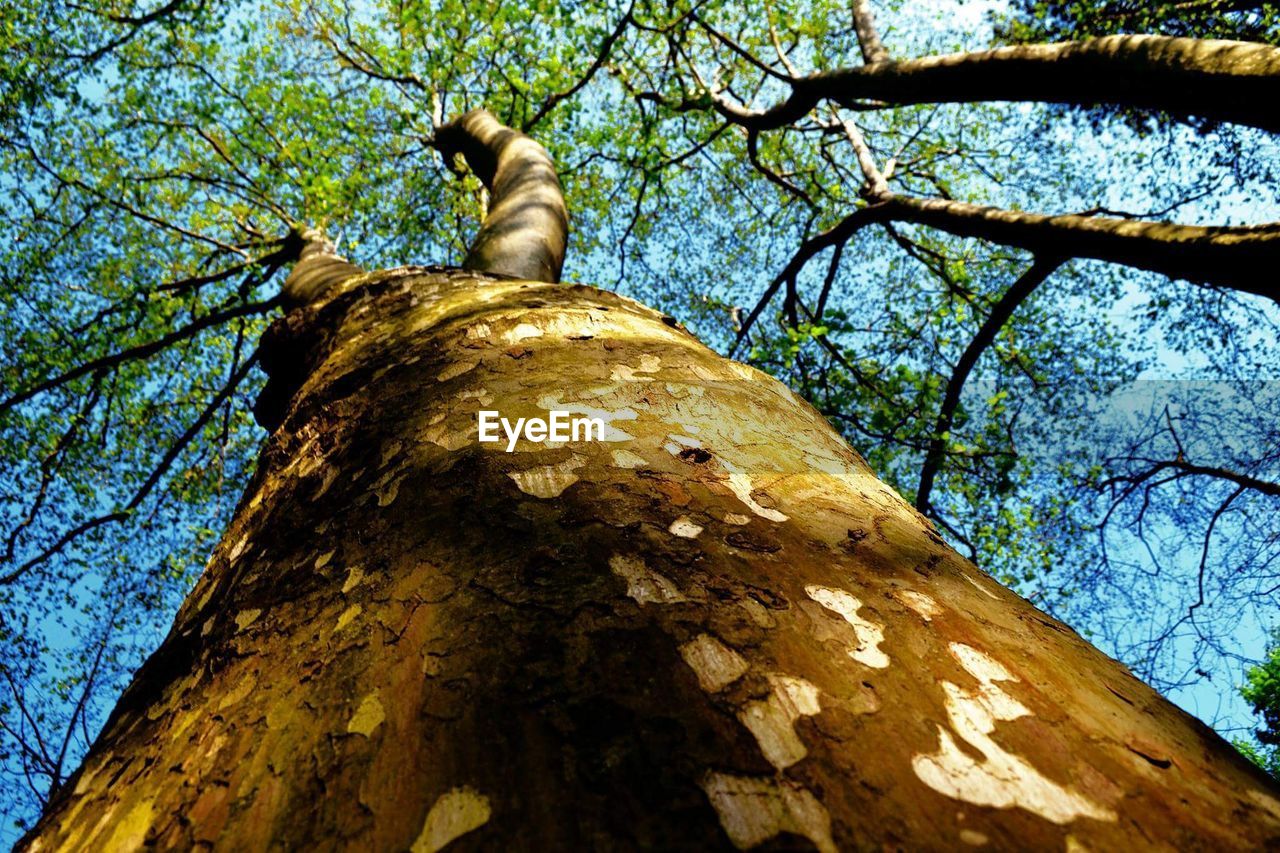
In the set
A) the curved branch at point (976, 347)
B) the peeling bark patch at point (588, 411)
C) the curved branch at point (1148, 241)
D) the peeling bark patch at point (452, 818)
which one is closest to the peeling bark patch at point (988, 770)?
the peeling bark patch at point (452, 818)

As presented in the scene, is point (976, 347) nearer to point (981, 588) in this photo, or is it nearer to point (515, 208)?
point (515, 208)

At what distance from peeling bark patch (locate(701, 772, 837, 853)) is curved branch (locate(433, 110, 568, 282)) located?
219cm

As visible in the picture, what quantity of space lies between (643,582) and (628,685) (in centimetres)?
14

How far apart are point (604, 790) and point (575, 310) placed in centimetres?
124

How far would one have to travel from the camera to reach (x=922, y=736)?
1.69 feet

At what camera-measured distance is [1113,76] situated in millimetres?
2236

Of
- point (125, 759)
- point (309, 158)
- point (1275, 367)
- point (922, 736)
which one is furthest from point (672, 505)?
point (309, 158)

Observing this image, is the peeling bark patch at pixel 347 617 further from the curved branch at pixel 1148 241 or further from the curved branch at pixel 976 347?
the curved branch at pixel 976 347

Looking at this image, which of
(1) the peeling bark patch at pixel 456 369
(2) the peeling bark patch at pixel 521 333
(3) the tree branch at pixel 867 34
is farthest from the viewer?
(3) the tree branch at pixel 867 34

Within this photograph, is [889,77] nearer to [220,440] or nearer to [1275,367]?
[1275,367]

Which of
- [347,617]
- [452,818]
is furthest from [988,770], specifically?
[347,617]

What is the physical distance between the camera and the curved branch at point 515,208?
9.84 feet

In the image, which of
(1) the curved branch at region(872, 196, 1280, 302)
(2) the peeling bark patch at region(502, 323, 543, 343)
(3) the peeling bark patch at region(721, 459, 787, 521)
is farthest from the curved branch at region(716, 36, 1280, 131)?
(2) the peeling bark patch at region(502, 323, 543, 343)

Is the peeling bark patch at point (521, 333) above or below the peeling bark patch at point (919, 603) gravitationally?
above
